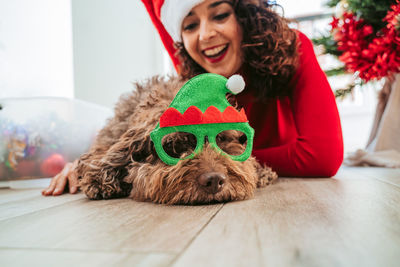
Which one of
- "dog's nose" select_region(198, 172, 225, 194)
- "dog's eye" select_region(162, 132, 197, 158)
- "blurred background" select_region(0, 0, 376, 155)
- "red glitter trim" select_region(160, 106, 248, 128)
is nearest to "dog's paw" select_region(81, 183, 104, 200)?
"dog's eye" select_region(162, 132, 197, 158)

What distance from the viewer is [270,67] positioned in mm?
2514

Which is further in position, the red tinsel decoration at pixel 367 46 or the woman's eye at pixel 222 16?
the red tinsel decoration at pixel 367 46

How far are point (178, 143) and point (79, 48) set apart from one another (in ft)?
13.3

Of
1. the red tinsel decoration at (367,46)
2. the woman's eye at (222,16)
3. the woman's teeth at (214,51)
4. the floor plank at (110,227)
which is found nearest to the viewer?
the floor plank at (110,227)

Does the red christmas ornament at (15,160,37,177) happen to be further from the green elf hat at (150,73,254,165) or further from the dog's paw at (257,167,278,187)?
the dog's paw at (257,167,278,187)

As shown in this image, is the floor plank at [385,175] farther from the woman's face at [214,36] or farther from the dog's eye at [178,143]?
the woman's face at [214,36]

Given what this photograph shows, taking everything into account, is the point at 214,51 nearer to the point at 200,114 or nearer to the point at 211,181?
the point at 200,114

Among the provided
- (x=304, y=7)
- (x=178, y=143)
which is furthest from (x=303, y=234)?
(x=304, y=7)

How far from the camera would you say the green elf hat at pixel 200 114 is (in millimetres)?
1628

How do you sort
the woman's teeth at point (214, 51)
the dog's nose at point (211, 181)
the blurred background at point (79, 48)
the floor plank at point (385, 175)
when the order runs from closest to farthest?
the dog's nose at point (211, 181) → the floor plank at point (385, 175) → the woman's teeth at point (214, 51) → the blurred background at point (79, 48)

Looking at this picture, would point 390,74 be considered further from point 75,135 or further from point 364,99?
point 364,99

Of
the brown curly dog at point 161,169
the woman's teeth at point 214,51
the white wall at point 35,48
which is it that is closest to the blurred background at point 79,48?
the white wall at point 35,48

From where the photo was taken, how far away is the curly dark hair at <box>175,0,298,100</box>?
2.53 meters

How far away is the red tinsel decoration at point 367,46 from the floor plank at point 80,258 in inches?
133
